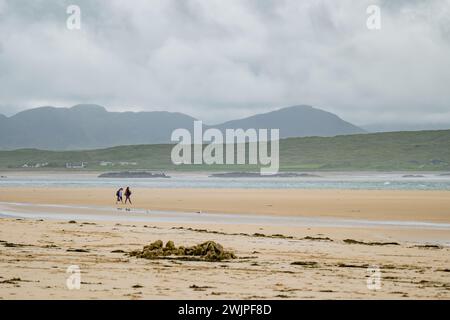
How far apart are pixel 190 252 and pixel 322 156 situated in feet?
465

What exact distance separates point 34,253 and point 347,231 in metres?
11.4

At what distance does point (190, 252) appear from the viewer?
1552 centimetres

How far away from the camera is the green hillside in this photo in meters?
136

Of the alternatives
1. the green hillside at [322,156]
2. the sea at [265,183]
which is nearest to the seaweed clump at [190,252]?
the sea at [265,183]

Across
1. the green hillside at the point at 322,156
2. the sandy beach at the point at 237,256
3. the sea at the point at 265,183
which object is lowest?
the sandy beach at the point at 237,256

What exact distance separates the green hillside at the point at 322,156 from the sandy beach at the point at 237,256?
102997 millimetres

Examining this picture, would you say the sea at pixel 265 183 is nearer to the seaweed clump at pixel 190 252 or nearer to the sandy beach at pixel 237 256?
the sandy beach at pixel 237 256

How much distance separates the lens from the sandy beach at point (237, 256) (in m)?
11.0

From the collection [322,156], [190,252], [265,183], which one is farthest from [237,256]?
[322,156]

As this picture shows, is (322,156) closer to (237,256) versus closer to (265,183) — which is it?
(265,183)

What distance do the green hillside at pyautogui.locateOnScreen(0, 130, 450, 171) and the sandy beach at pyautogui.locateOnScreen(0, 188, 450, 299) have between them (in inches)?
4055

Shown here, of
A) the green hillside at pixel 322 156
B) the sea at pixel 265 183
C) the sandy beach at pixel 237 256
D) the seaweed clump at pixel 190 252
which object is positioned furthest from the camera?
the green hillside at pixel 322 156
